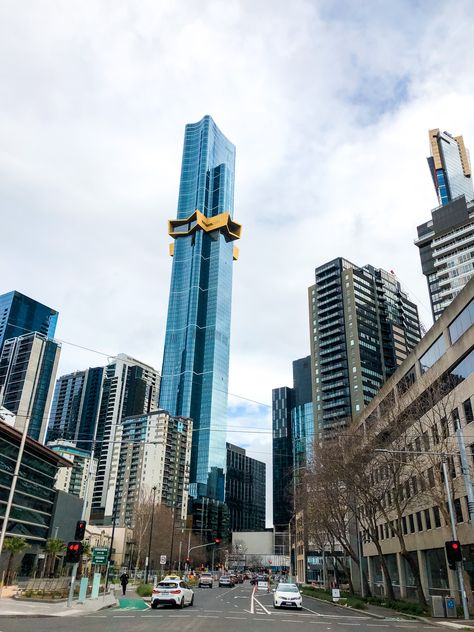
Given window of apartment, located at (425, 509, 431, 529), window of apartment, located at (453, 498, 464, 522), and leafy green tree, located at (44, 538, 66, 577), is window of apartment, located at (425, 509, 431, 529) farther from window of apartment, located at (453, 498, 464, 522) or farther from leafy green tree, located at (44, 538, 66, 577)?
leafy green tree, located at (44, 538, 66, 577)

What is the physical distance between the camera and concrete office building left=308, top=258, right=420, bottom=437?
151750 millimetres

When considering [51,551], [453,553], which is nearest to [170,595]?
[453,553]

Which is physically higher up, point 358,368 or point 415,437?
point 358,368

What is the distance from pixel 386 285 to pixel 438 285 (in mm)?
25299

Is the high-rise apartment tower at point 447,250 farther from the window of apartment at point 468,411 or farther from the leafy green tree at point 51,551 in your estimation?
the leafy green tree at point 51,551

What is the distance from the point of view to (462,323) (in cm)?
3981

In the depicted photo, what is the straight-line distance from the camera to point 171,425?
185250 mm

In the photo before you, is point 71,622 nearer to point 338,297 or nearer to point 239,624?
point 239,624

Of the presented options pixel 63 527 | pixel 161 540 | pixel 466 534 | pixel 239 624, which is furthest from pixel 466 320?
pixel 161 540

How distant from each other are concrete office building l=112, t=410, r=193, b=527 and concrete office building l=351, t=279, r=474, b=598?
12887 cm

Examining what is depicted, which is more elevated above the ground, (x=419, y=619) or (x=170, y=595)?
(x=170, y=595)

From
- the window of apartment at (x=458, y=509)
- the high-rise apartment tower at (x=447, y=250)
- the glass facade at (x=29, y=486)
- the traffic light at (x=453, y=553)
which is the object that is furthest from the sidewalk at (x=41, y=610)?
the high-rise apartment tower at (x=447, y=250)

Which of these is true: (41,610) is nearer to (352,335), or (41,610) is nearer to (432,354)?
(432,354)

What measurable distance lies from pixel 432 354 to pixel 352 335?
11195 centimetres
